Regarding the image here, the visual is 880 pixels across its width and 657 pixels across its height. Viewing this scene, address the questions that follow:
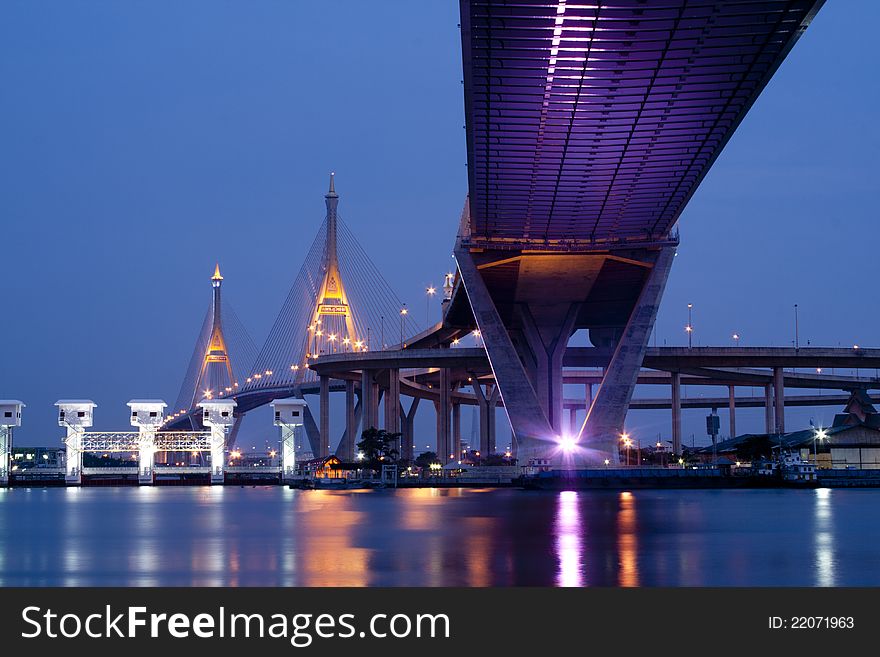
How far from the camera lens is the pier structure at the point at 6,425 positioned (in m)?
104

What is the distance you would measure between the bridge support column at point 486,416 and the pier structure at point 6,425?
4079cm

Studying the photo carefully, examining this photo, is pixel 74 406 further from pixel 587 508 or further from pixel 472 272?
pixel 587 508

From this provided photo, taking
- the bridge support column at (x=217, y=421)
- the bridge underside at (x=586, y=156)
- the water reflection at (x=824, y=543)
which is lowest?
the water reflection at (x=824, y=543)

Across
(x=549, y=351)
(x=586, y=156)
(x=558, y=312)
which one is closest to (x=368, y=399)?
(x=549, y=351)

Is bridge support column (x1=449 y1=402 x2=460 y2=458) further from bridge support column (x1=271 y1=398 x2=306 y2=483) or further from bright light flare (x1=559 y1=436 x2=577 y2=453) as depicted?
bright light flare (x1=559 y1=436 x2=577 y2=453)

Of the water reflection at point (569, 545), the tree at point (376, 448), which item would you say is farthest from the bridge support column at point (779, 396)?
the water reflection at point (569, 545)

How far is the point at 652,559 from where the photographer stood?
99.3 feet

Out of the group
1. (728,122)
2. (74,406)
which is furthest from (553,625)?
(74,406)

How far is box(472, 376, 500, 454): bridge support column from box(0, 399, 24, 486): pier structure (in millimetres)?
40789

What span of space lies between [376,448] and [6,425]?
30.6 meters

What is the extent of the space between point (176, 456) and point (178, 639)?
500ft

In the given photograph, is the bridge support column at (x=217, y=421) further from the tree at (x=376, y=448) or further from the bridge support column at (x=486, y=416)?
the bridge support column at (x=486, y=416)

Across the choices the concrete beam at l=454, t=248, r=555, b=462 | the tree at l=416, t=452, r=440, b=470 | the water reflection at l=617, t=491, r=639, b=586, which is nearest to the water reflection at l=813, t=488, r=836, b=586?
the water reflection at l=617, t=491, r=639, b=586

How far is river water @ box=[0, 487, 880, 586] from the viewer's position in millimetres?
27406
